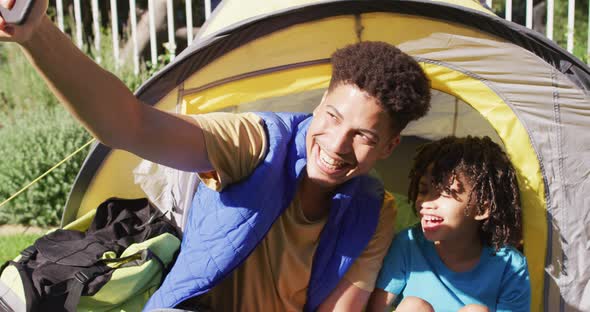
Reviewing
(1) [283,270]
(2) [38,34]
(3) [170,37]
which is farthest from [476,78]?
(3) [170,37]

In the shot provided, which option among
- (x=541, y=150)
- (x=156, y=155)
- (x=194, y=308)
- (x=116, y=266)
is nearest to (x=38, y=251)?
(x=116, y=266)

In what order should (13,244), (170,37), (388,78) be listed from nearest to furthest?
1. (388,78)
2. (13,244)
3. (170,37)

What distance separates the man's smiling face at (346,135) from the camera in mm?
1812

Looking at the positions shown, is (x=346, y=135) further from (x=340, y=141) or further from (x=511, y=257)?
(x=511, y=257)

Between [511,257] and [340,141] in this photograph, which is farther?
[511,257]

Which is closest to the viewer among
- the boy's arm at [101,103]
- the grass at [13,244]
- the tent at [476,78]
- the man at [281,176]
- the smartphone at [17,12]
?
the smartphone at [17,12]

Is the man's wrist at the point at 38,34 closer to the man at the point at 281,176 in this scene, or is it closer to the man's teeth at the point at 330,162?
the man at the point at 281,176

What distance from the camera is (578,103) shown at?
223 cm

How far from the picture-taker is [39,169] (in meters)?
4.02

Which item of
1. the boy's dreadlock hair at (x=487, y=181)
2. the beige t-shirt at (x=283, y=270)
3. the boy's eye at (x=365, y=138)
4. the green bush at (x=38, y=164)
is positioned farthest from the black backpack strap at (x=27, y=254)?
the green bush at (x=38, y=164)

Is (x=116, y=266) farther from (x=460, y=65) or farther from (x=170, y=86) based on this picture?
(x=460, y=65)

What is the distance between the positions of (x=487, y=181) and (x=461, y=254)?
0.26 metres

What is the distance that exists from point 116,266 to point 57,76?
1.18 metres

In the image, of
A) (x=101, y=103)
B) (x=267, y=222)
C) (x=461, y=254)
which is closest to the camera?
(x=101, y=103)
